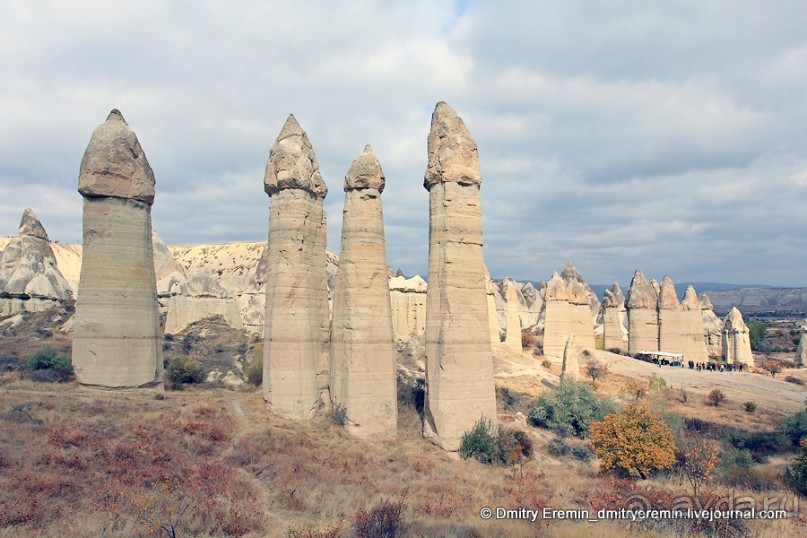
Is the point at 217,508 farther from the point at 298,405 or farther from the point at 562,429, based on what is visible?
the point at 562,429

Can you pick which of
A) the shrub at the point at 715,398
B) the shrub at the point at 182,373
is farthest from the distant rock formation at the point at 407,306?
the shrub at the point at 715,398

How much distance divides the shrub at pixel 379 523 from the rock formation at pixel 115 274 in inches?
493

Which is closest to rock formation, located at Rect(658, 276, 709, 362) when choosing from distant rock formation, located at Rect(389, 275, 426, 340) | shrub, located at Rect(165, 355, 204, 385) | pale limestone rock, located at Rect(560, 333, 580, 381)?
pale limestone rock, located at Rect(560, 333, 580, 381)

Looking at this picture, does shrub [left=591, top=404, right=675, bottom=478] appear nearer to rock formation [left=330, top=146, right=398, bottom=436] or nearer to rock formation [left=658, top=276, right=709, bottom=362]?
rock formation [left=330, top=146, right=398, bottom=436]

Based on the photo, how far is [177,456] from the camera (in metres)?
16.1

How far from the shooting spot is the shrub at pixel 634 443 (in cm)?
1734

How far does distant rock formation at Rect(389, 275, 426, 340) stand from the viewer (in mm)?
48125

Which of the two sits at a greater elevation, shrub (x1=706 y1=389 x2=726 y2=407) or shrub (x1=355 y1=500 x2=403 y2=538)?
shrub (x1=355 y1=500 x2=403 y2=538)

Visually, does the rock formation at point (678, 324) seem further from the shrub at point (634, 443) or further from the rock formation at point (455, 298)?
the shrub at point (634, 443)

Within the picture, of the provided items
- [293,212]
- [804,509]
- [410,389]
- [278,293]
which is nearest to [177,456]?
[278,293]

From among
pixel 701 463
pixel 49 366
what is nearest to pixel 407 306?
pixel 49 366

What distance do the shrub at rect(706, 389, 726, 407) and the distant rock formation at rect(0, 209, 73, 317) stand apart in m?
48.6

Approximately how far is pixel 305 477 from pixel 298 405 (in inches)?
241

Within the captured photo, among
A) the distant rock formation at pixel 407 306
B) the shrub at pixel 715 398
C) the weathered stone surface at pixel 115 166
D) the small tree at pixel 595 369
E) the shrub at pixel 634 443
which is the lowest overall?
the shrub at pixel 715 398
